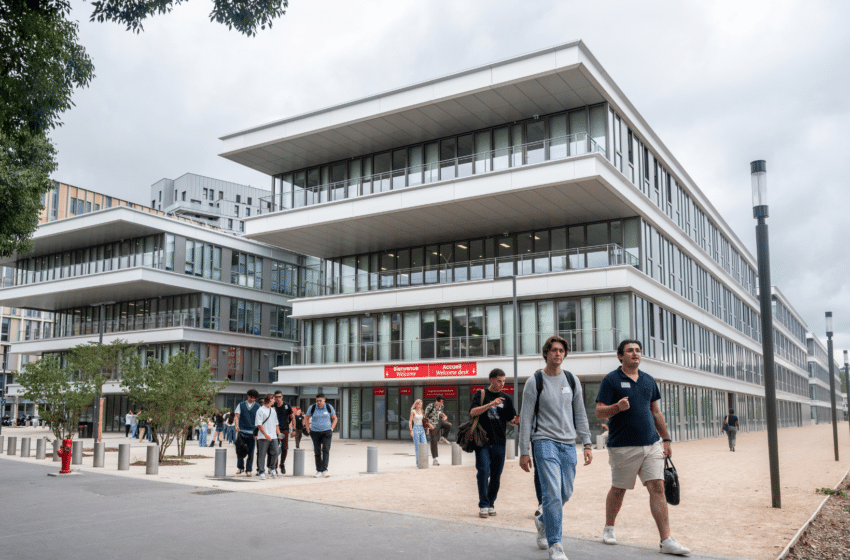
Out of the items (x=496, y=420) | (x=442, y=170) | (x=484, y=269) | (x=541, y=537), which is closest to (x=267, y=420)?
(x=496, y=420)

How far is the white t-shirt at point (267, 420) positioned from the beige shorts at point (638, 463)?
9302mm

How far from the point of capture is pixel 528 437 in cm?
758

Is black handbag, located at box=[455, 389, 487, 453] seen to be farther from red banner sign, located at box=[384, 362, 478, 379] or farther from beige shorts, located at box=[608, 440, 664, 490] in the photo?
red banner sign, located at box=[384, 362, 478, 379]

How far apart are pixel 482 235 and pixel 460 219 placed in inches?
97.6

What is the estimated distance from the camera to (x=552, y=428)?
740 centimetres

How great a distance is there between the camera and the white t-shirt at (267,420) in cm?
1517

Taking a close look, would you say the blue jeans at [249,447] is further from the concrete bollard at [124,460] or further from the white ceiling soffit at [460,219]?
the white ceiling soffit at [460,219]

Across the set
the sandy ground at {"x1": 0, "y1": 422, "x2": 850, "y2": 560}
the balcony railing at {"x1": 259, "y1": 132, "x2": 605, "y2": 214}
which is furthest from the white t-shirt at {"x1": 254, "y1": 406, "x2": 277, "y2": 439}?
the balcony railing at {"x1": 259, "y1": 132, "x2": 605, "y2": 214}

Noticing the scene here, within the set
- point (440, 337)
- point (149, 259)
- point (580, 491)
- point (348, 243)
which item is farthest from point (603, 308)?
point (149, 259)

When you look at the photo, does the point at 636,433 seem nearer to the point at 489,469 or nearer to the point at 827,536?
the point at 489,469

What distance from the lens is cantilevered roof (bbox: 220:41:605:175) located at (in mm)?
30016

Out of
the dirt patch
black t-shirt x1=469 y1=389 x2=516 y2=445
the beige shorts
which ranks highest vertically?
black t-shirt x1=469 y1=389 x2=516 y2=445

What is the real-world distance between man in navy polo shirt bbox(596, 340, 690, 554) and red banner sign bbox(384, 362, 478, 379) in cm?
2676

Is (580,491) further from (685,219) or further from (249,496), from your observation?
(685,219)
